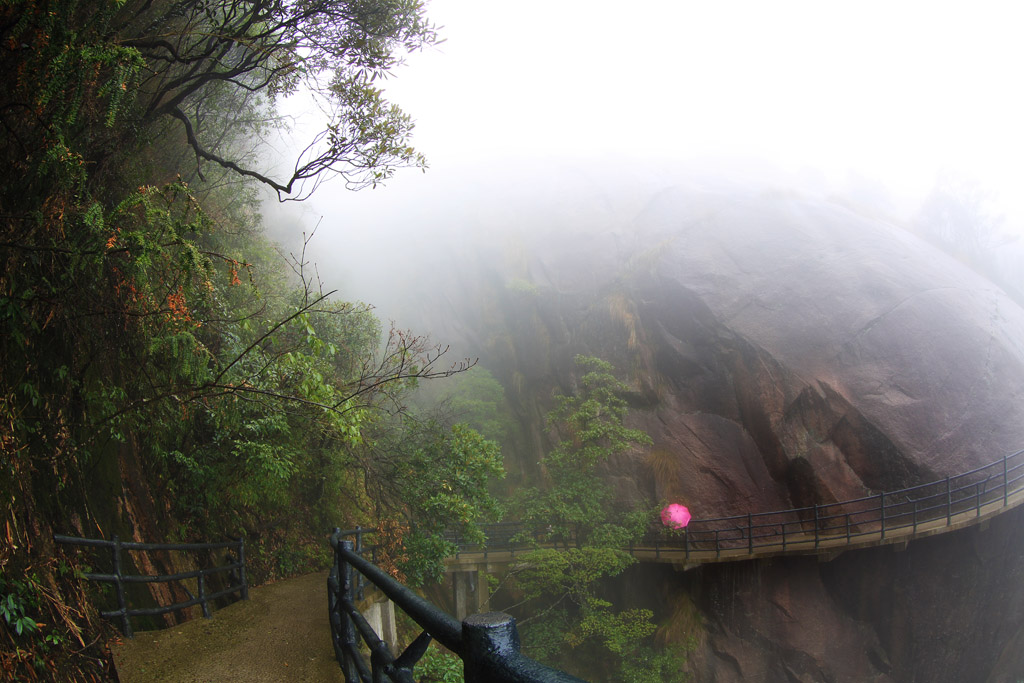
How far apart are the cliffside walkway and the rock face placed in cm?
37

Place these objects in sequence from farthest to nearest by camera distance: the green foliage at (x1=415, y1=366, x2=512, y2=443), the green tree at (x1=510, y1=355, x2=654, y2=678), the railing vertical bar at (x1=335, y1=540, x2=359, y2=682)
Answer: the green foliage at (x1=415, y1=366, x2=512, y2=443)
the green tree at (x1=510, y1=355, x2=654, y2=678)
the railing vertical bar at (x1=335, y1=540, x2=359, y2=682)

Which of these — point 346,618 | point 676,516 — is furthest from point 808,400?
point 346,618

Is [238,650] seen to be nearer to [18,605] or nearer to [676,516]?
[18,605]

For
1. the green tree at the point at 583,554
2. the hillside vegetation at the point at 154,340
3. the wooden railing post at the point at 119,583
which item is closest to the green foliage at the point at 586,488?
the green tree at the point at 583,554

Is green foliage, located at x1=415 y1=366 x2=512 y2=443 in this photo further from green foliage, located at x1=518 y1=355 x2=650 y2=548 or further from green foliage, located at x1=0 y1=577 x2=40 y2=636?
green foliage, located at x1=0 y1=577 x2=40 y2=636

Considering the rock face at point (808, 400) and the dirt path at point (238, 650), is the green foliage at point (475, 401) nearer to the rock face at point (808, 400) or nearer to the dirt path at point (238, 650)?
the rock face at point (808, 400)

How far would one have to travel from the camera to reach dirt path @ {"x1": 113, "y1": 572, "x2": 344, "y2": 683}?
12.2ft

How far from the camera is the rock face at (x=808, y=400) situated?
41.1 ft

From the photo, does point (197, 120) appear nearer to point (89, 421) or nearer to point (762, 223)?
point (89, 421)

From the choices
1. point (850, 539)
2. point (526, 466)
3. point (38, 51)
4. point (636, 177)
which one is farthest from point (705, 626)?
point (636, 177)

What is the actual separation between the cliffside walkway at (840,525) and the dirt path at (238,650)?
292 inches

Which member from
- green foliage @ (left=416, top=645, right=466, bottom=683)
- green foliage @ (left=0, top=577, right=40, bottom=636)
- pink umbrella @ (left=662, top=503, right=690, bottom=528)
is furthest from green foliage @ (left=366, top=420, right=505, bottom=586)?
pink umbrella @ (left=662, top=503, right=690, bottom=528)

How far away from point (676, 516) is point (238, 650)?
36.3 ft

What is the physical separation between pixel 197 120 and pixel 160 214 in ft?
16.7
